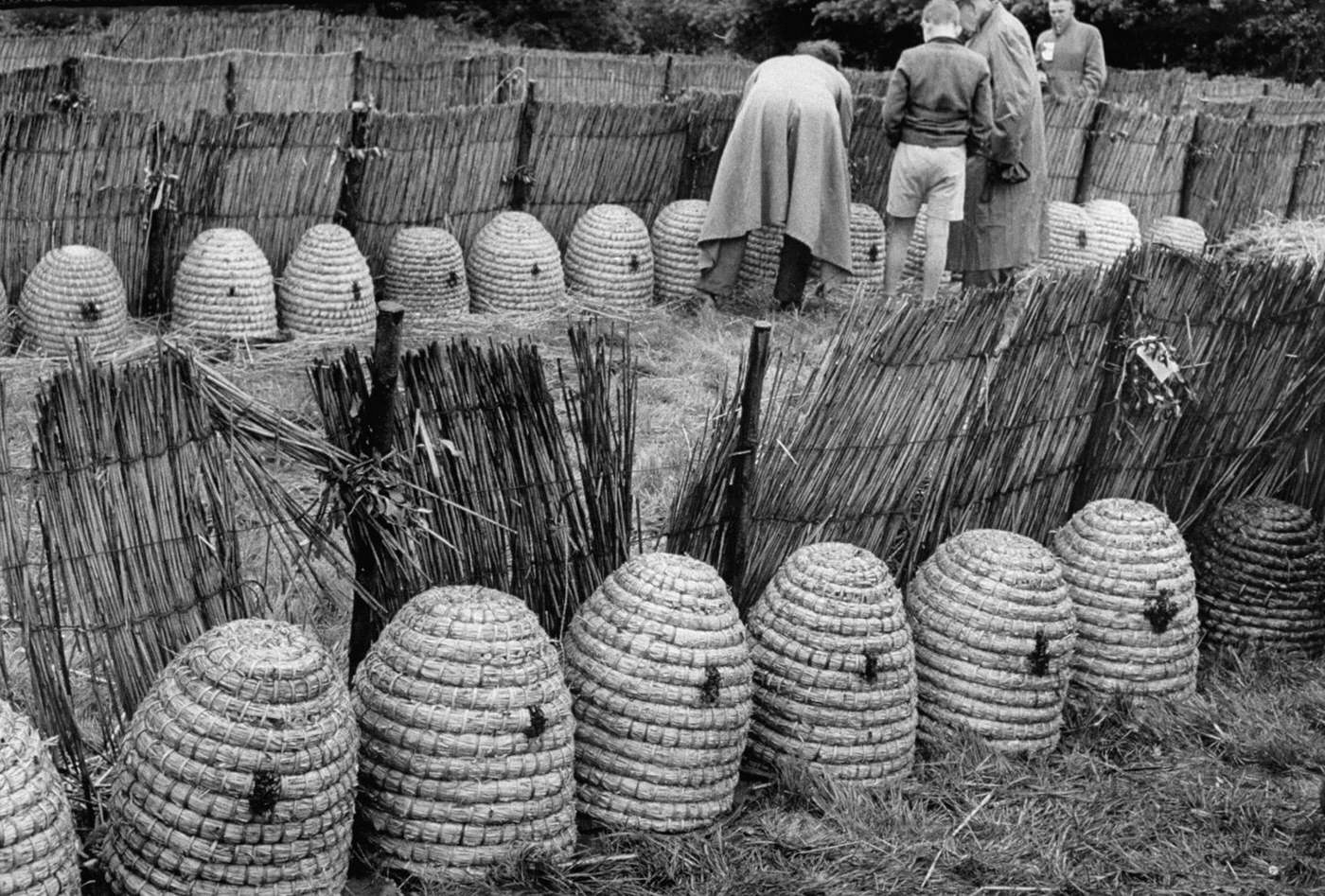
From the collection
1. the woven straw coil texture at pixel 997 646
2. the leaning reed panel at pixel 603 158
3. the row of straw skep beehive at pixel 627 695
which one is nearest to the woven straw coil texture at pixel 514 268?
the leaning reed panel at pixel 603 158

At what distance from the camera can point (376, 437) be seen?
385 cm

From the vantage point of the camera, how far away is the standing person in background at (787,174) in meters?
8.81

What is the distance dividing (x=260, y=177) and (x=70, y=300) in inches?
43.4

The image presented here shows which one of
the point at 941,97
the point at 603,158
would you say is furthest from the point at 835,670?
the point at 603,158

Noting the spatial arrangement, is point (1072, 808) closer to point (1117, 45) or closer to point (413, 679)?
A: point (413, 679)

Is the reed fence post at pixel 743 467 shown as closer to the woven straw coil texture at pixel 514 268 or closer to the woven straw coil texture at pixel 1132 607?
the woven straw coil texture at pixel 1132 607

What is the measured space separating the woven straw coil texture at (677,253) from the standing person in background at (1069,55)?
3.76m

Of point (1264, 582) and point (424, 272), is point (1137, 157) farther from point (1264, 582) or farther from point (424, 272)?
point (1264, 582)

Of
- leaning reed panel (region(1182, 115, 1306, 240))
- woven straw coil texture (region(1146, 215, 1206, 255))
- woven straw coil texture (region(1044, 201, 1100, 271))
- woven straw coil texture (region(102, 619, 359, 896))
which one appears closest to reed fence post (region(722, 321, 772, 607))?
woven straw coil texture (region(102, 619, 359, 896))

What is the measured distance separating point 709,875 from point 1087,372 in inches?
85.2

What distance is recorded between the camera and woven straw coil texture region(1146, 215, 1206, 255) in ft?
34.4

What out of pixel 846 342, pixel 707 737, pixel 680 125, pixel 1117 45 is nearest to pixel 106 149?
pixel 680 125

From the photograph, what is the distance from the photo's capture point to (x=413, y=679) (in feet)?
12.1

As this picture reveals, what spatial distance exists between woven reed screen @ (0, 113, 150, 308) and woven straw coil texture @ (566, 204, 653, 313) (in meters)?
2.32
